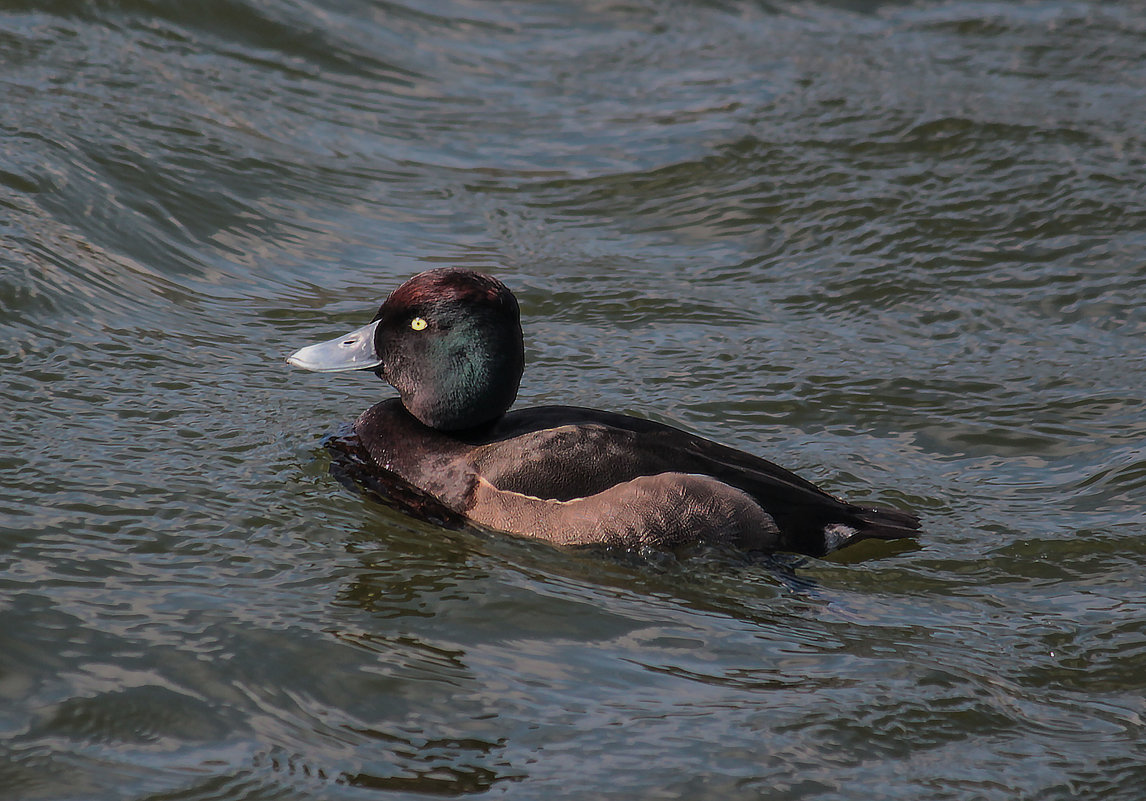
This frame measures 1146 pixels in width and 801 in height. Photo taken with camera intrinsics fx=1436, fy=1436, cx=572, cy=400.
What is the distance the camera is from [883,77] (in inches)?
416

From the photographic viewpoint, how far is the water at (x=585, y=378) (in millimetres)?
4238

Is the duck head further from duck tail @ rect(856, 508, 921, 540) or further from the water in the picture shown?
duck tail @ rect(856, 508, 921, 540)

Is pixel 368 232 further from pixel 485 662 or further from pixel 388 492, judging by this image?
pixel 485 662

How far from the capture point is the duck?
522 centimetres

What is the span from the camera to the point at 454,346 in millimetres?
5629

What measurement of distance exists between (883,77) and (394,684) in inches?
296

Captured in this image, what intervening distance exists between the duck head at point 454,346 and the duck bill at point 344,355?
122 millimetres

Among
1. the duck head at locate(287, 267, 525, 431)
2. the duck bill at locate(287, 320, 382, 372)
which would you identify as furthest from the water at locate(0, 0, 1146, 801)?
the duck head at locate(287, 267, 525, 431)

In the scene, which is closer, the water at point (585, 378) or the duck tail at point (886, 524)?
the water at point (585, 378)

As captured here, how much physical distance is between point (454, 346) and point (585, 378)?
53.3 inches

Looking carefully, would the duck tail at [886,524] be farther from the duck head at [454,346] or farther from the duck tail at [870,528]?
the duck head at [454,346]

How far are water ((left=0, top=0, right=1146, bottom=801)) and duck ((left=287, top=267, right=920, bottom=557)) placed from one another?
13cm

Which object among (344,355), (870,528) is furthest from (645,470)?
(344,355)

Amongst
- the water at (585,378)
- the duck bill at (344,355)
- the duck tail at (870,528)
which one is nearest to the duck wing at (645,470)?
the duck tail at (870,528)
